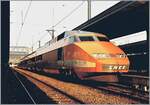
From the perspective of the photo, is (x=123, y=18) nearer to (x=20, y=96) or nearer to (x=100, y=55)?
(x=100, y=55)

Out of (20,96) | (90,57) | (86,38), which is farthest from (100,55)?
(20,96)

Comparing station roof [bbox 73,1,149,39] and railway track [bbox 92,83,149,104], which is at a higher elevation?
station roof [bbox 73,1,149,39]

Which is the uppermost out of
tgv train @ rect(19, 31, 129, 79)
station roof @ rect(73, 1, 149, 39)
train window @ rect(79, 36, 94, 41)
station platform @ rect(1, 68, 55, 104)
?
station roof @ rect(73, 1, 149, 39)

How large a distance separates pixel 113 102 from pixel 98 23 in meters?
12.0

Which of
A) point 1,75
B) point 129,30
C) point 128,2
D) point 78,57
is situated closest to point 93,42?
point 78,57

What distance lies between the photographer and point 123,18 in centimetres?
1897

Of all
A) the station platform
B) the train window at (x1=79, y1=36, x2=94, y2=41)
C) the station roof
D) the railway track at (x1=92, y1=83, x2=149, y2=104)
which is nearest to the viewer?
the station platform

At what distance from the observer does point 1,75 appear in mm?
11258

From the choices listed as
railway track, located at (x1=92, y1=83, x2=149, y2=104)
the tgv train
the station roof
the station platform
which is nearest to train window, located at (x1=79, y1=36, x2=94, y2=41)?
the tgv train

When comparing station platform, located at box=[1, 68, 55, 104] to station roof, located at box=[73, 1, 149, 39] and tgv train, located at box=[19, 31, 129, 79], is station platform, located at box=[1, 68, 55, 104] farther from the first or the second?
station roof, located at box=[73, 1, 149, 39]

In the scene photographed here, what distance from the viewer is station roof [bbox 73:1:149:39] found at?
15.1 metres

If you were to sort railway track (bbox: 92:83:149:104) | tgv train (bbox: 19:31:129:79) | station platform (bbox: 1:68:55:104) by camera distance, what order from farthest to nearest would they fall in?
tgv train (bbox: 19:31:129:79) → railway track (bbox: 92:83:149:104) → station platform (bbox: 1:68:55:104)

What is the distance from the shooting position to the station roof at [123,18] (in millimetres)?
15066

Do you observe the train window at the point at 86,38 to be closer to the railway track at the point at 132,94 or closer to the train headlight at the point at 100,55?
the train headlight at the point at 100,55
